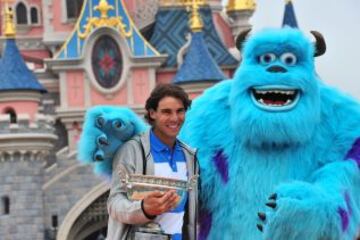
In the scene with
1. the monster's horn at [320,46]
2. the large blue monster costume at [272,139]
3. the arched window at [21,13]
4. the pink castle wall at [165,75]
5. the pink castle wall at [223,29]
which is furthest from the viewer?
the arched window at [21,13]

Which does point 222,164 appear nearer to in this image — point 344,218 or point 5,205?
point 344,218

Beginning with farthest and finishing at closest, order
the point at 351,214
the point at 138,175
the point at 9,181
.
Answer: the point at 9,181
the point at 351,214
the point at 138,175

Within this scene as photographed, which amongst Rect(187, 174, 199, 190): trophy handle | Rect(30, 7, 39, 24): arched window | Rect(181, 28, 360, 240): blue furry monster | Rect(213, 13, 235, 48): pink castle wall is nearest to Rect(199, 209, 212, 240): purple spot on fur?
Rect(181, 28, 360, 240): blue furry monster

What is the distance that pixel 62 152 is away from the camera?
21.5m

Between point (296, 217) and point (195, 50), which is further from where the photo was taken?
point (195, 50)

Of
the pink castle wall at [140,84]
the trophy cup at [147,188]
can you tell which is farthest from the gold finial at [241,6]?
the trophy cup at [147,188]

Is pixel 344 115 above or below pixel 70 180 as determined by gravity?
above

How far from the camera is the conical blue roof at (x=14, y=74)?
68.3ft

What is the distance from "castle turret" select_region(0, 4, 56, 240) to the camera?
20562 mm

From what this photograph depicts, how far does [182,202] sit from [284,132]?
62 centimetres

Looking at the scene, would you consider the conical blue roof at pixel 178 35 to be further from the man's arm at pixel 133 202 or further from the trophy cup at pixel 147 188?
the trophy cup at pixel 147 188

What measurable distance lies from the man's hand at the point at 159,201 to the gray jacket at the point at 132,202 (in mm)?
49

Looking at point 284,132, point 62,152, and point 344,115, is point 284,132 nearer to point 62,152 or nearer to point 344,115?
point 344,115

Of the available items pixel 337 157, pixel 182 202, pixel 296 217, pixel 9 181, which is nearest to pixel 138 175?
pixel 182 202
